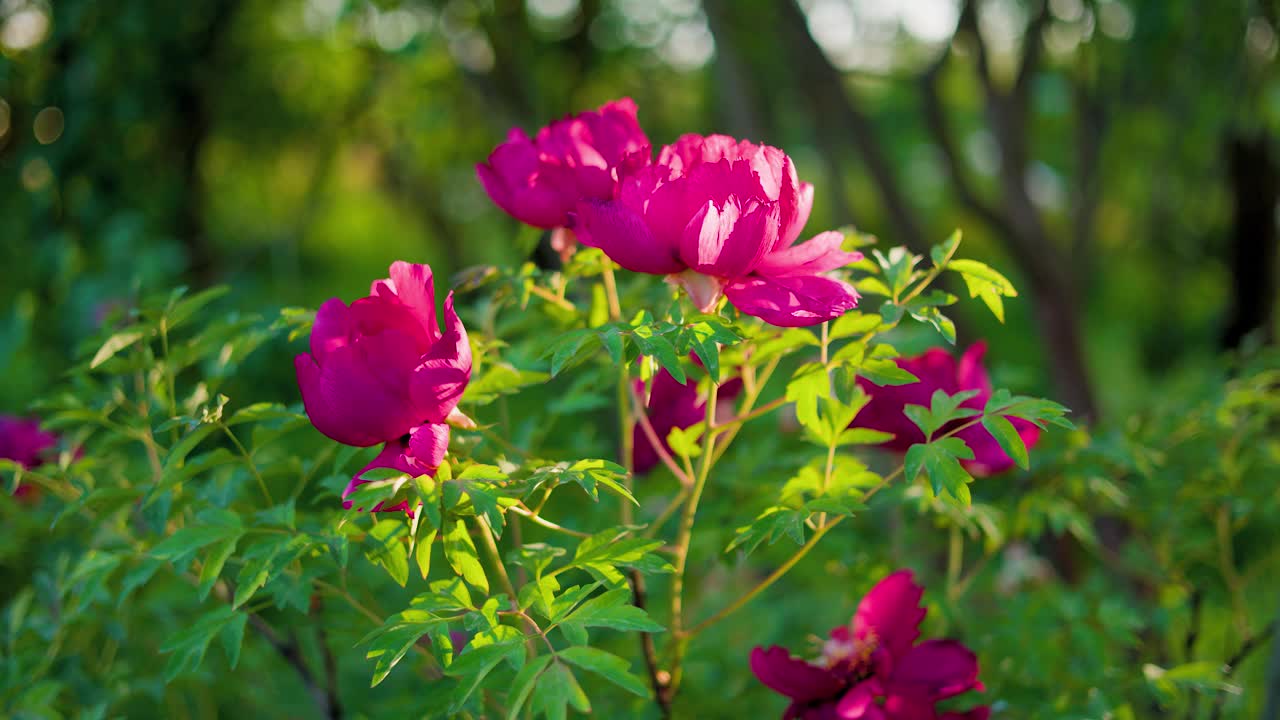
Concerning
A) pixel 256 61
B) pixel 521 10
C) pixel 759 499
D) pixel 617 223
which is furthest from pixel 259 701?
pixel 256 61

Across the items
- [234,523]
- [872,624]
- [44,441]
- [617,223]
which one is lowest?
[44,441]

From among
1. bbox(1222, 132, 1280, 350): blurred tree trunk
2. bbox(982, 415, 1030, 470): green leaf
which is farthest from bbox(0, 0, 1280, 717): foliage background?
bbox(982, 415, 1030, 470): green leaf

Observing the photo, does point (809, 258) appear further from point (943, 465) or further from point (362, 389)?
point (362, 389)

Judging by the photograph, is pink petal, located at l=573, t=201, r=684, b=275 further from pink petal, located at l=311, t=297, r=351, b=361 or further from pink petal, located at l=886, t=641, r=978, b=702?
pink petal, located at l=886, t=641, r=978, b=702

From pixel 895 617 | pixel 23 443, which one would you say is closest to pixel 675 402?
pixel 895 617

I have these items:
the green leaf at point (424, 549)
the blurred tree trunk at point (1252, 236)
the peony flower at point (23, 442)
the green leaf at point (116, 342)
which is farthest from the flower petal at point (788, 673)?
the blurred tree trunk at point (1252, 236)

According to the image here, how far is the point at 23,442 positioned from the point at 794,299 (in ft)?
4.35

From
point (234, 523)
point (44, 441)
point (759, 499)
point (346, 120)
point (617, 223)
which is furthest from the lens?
Answer: point (346, 120)

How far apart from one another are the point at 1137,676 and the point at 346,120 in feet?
13.3

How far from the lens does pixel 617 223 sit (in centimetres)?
80

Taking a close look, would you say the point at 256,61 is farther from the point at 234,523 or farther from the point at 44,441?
the point at 234,523

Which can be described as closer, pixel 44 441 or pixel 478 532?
pixel 478 532

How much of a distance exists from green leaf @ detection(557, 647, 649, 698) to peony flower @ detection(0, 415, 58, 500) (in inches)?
41.9

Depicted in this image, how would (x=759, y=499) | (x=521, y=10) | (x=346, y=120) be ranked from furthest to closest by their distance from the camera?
(x=346, y=120) → (x=521, y=10) → (x=759, y=499)
